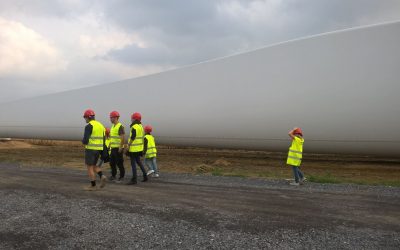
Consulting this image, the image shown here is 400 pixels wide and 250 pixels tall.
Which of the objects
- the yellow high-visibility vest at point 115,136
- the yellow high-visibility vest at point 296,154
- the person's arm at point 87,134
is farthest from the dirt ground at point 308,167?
the person's arm at point 87,134

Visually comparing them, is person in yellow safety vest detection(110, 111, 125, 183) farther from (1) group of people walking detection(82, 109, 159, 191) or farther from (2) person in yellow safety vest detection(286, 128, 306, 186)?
(2) person in yellow safety vest detection(286, 128, 306, 186)

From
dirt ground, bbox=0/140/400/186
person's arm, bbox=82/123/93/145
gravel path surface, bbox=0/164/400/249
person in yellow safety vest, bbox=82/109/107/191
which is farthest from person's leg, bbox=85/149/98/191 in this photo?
dirt ground, bbox=0/140/400/186

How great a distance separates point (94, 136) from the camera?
6852 millimetres

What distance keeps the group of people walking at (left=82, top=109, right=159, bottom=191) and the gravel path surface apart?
1.72 feet

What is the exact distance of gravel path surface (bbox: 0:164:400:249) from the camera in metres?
3.74

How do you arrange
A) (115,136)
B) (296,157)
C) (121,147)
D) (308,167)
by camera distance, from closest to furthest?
(296,157)
(121,147)
(115,136)
(308,167)

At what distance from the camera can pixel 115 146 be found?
820cm

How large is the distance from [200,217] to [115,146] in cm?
409

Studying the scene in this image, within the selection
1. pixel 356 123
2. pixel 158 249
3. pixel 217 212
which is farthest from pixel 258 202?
pixel 356 123

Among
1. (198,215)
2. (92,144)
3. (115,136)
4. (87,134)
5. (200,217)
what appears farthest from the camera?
(115,136)

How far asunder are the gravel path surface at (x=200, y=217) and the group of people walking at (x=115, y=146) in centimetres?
52

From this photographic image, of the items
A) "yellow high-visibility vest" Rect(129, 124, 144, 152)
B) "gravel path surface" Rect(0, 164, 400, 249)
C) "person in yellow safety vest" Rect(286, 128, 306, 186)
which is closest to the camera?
"gravel path surface" Rect(0, 164, 400, 249)

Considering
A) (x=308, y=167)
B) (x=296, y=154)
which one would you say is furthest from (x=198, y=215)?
(x=308, y=167)

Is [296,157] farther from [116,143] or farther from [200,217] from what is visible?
[116,143]
